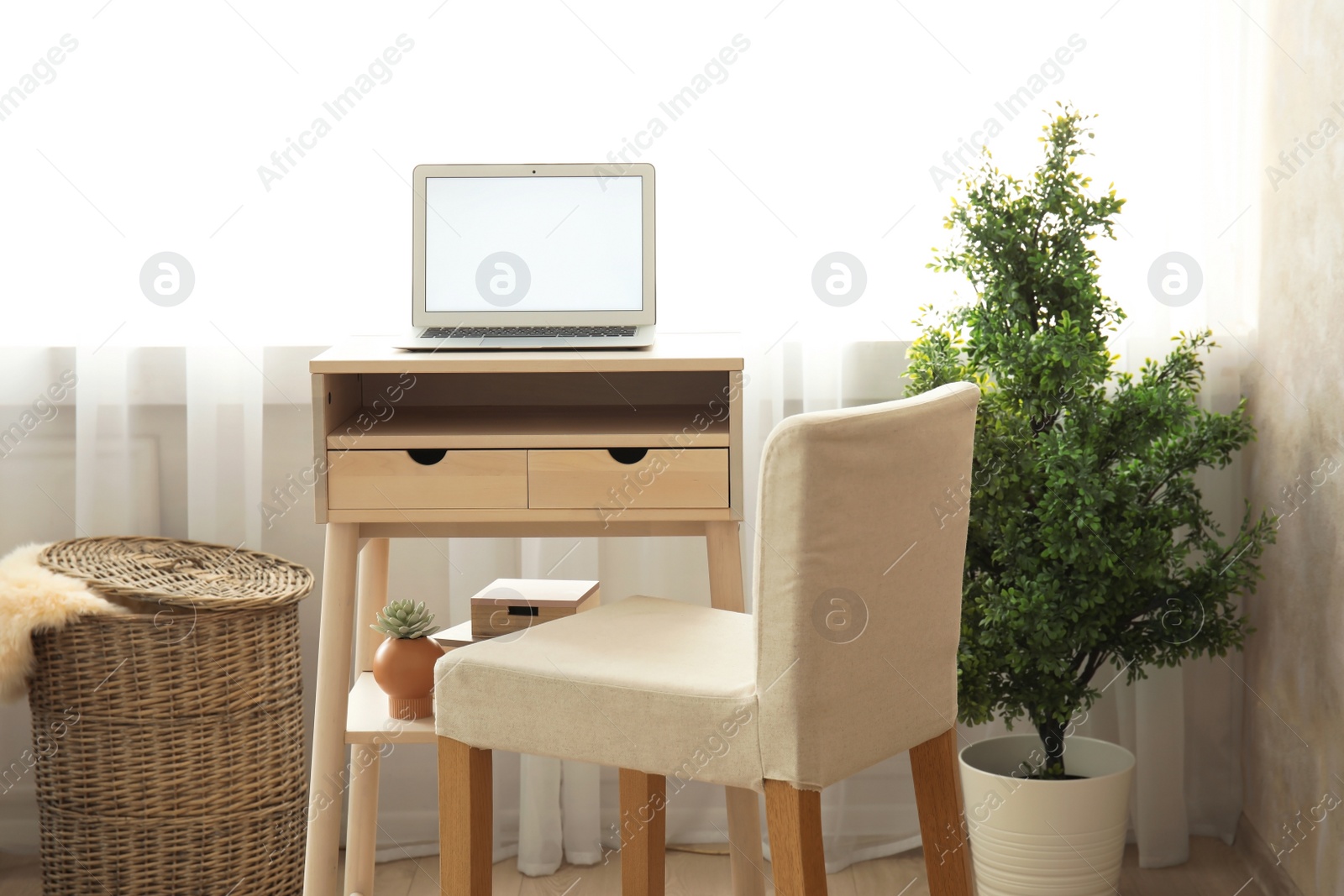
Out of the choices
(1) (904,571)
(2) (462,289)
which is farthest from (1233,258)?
(2) (462,289)

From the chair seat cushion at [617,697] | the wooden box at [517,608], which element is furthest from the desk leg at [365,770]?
the chair seat cushion at [617,697]

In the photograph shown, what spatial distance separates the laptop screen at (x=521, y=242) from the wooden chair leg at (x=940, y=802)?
76cm

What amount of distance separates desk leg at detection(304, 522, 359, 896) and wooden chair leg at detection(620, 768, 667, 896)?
395 mm

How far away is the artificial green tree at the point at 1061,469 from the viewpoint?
176 cm

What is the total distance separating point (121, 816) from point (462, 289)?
0.96 m

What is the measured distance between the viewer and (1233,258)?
2098mm

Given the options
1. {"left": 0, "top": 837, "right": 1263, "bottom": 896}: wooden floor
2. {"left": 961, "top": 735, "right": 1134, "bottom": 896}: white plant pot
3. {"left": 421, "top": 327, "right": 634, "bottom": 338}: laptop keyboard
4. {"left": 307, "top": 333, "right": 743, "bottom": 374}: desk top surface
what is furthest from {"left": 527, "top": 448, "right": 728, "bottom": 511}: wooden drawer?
{"left": 0, "top": 837, "right": 1263, "bottom": 896}: wooden floor

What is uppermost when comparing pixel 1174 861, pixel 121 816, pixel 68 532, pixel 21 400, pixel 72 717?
pixel 21 400

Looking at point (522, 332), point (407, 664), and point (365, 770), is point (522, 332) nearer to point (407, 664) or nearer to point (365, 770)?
Result: point (407, 664)

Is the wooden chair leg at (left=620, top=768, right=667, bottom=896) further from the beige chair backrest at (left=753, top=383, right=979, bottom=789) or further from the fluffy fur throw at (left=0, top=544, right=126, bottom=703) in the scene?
the fluffy fur throw at (left=0, top=544, right=126, bottom=703)

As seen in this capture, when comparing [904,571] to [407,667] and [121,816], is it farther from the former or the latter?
[121,816]

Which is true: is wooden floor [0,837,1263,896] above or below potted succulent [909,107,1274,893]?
below

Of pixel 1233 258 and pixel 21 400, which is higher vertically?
pixel 1233 258

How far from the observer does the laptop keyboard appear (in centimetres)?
173
